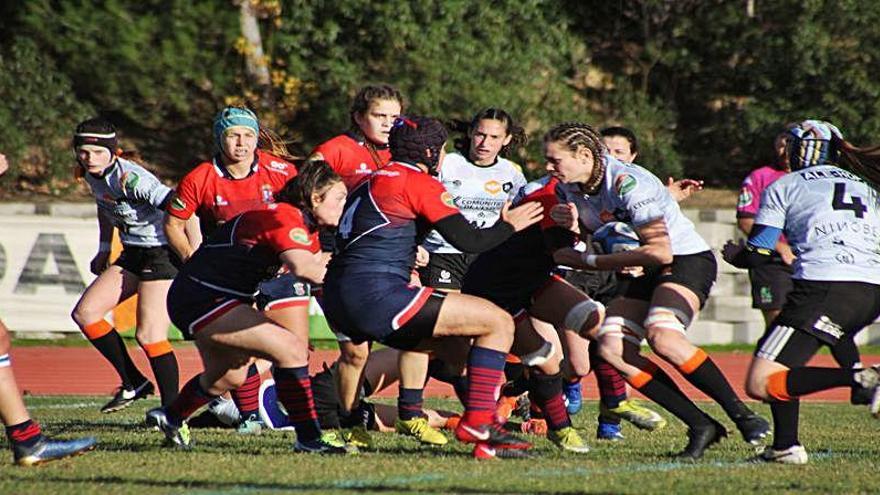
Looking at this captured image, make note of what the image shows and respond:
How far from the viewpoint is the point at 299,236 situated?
7.19 meters

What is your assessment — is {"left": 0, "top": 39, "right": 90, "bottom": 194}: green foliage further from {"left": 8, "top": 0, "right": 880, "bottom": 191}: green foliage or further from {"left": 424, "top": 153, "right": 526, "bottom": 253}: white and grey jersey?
{"left": 424, "top": 153, "right": 526, "bottom": 253}: white and grey jersey

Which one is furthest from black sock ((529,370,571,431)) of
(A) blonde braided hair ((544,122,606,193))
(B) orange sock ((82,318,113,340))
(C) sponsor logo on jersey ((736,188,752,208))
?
(C) sponsor logo on jersey ((736,188,752,208))

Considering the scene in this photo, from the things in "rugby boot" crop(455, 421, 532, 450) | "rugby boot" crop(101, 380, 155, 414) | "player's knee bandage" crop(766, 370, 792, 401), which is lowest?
"rugby boot" crop(101, 380, 155, 414)

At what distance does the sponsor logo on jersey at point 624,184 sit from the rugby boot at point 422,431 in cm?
176

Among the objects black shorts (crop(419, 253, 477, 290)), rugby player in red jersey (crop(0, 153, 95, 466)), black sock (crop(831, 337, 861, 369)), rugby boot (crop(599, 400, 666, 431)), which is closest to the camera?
rugby player in red jersey (crop(0, 153, 95, 466))

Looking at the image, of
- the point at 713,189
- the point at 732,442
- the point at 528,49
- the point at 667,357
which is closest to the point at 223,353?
the point at 667,357

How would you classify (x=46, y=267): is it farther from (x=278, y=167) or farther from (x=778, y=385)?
(x=778, y=385)

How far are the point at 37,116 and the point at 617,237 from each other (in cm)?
1703

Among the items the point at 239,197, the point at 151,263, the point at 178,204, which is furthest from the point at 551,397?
the point at 151,263

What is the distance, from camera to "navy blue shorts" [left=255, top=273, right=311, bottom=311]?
8.73m

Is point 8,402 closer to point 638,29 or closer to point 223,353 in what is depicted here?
point 223,353

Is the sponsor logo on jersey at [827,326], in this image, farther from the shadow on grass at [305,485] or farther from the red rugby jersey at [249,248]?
the red rugby jersey at [249,248]

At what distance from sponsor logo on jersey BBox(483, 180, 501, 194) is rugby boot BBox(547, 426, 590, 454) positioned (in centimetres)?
213

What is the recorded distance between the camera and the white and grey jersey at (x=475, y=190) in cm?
961
